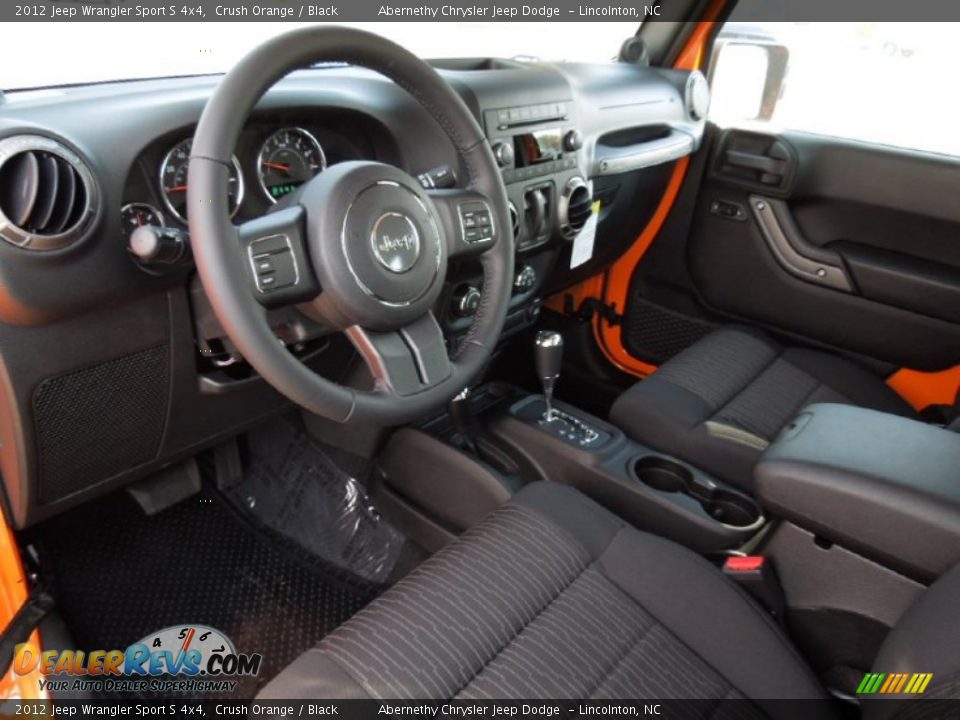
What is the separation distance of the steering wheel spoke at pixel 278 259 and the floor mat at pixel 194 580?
864 mm

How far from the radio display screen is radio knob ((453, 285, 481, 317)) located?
0.28 meters

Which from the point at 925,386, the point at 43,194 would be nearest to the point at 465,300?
the point at 43,194

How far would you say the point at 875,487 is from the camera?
1003mm

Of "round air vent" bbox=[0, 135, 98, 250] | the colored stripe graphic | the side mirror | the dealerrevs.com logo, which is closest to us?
the colored stripe graphic

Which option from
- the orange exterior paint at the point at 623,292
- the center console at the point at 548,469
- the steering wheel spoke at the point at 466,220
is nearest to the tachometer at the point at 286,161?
the steering wheel spoke at the point at 466,220

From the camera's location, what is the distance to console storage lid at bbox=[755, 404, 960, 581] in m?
0.96

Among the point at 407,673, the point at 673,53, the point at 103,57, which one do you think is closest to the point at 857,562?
the point at 407,673

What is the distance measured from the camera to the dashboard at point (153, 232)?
0.91 metres

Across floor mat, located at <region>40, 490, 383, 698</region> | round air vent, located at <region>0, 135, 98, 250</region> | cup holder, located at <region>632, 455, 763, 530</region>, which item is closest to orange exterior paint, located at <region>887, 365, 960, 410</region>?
cup holder, located at <region>632, 455, 763, 530</region>

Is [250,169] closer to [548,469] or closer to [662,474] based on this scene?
[548,469]

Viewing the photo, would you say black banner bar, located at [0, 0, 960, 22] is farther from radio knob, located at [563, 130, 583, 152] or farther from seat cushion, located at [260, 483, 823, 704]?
seat cushion, located at [260, 483, 823, 704]

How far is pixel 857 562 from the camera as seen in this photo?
108 centimetres

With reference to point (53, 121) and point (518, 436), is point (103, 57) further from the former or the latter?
point (518, 436)

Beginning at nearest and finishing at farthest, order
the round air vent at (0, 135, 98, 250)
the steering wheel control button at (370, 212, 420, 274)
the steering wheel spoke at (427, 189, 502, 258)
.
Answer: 1. the round air vent at (0, 135, 98, 250)
2. the steering wheel control button at (370, 212, 420, 274)
3. the steering wheel spoke at (427, 189, 502, 258)
